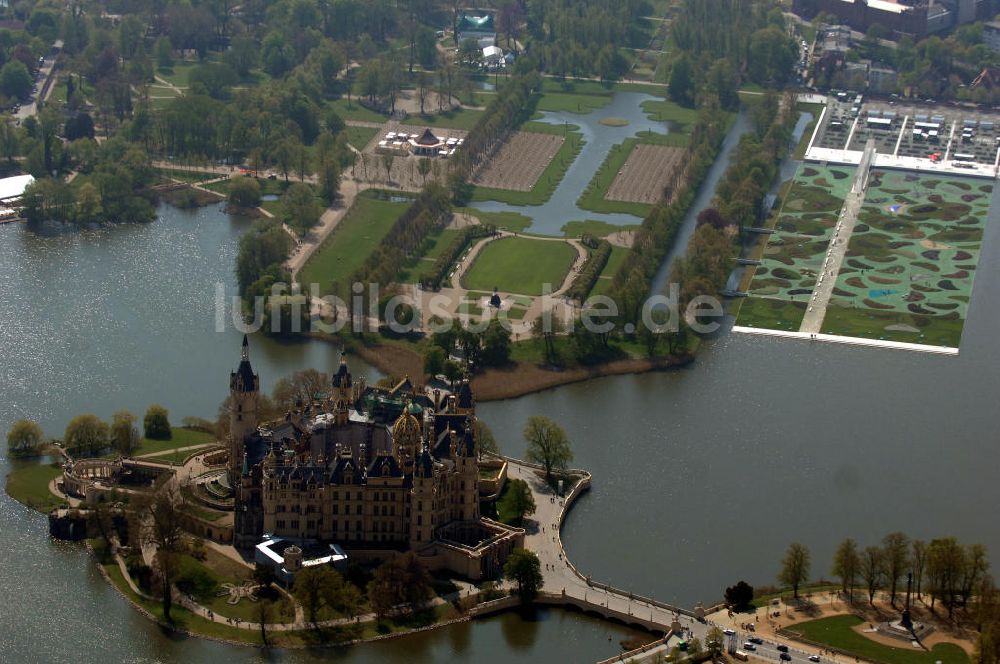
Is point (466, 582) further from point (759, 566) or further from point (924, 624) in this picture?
point (924, 624)

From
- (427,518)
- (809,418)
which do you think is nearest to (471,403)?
(427,518)

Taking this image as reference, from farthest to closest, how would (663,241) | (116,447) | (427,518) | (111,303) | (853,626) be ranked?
(663,241), (111,303), (116,447), (427,518), (853,626)

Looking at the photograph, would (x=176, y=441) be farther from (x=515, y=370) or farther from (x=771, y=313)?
(x=771, y=313)

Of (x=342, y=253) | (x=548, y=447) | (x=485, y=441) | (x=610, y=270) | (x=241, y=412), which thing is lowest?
(x=485, y=441)

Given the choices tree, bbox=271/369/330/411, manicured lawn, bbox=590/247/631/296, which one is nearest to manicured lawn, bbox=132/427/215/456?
→ tree, bbox=271/369/330/411

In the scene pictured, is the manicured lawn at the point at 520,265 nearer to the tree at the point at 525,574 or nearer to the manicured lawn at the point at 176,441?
the manicured lawn at the point at 176,441

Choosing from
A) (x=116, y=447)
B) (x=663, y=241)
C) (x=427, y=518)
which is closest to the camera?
(x=427, y=518)

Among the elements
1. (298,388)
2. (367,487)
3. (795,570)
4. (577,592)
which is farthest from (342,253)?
(795,570)
